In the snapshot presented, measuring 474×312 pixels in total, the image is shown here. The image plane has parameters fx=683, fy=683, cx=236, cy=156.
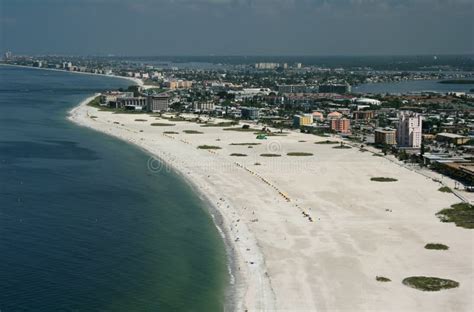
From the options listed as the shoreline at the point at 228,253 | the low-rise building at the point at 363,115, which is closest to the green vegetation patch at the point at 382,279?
the shoreline at the point at 228,253

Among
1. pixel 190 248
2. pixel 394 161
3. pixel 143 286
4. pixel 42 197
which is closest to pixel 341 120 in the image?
pixel 394 161

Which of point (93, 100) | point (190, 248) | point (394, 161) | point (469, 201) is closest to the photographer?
point (190, 248)

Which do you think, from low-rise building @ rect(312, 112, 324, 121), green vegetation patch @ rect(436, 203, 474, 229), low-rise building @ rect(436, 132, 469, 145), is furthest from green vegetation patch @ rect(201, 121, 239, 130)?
green vegetation patch @ rect(436, 203, 474, 229)

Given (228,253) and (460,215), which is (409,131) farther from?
(228,253)

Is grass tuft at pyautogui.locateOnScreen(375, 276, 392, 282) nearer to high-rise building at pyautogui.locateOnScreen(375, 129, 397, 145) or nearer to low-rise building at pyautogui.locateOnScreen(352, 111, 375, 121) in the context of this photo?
high-rise building at pyautogui.locateOnScreen(375, 129, 397, 145)

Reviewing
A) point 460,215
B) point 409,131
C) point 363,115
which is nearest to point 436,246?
A: point 460,215

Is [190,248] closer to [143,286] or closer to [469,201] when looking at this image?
[143,286]
